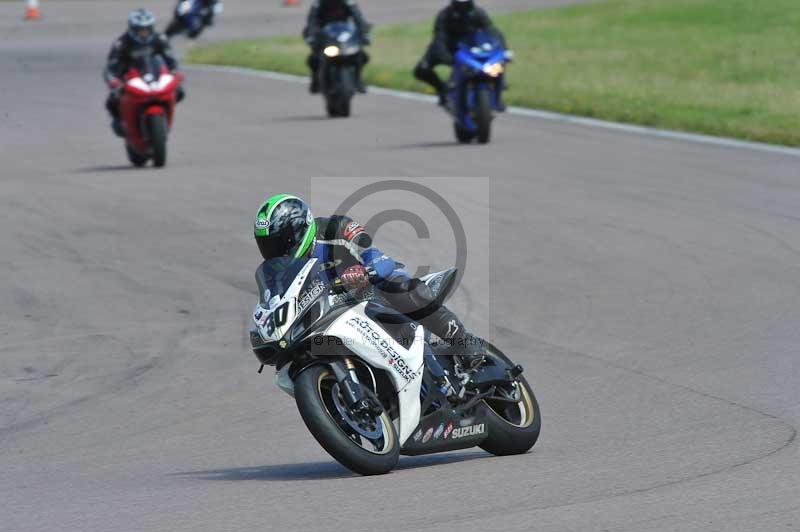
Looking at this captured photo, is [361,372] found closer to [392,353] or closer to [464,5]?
[392,353]

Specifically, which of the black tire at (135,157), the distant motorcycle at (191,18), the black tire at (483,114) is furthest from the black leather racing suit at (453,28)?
the distant motorcycle at (191,18)

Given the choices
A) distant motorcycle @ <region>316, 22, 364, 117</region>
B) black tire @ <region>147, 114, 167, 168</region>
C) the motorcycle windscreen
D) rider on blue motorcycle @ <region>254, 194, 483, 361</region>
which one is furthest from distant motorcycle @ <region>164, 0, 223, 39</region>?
the motorcycle windscreen

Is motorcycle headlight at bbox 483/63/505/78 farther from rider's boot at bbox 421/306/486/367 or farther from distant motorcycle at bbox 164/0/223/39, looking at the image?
distant motorcycle at bbox 164/0/223/39

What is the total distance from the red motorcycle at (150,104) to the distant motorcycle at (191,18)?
17.7 meters

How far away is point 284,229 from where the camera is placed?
21.8 feet

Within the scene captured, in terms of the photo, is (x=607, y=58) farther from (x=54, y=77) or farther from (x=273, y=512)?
(x=273, y=512)

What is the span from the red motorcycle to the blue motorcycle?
3470 mm

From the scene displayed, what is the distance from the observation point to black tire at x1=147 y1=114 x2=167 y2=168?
17.5m

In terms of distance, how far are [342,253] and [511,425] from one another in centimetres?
123

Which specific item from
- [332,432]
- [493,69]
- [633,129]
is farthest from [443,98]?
[332,432]

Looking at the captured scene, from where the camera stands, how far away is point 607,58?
29719 mm

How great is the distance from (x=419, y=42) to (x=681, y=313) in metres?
23.7

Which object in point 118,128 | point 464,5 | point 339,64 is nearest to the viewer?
point 118,128

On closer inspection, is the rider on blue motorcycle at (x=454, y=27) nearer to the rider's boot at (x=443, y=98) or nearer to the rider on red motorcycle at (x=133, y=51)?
the rider's boot at (x=443, y=98)
